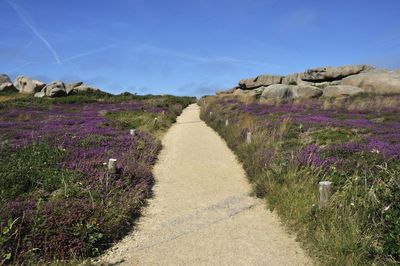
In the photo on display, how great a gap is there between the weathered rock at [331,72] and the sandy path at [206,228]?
43706 mm

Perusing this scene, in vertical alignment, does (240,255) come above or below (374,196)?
below

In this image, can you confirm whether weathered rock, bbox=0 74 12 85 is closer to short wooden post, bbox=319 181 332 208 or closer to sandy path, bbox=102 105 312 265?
sandy path, bbox=102 105 312 265

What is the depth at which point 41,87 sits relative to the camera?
67.4 metres

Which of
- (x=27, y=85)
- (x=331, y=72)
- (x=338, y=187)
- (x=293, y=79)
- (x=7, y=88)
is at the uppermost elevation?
(x=27, y=85)

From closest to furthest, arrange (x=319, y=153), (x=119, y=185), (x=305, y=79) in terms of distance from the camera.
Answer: (x=119, y=185)
(x=319, y=153)
(x=305, y=79)

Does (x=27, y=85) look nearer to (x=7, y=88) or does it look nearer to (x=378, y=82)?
(x=7, y=88)

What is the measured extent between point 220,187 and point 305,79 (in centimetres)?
4863

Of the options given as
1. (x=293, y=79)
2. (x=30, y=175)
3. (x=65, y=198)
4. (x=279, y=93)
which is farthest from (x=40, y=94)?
(x=65, y=198)

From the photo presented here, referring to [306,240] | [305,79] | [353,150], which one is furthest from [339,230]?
[305,79]

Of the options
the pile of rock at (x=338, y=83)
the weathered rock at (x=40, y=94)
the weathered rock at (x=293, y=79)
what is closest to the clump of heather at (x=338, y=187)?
the pile of rock at (x=338, y=83)

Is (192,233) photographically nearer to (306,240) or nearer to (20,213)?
(306,240)

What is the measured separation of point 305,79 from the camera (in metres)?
57.0

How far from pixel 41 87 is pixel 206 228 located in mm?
66105

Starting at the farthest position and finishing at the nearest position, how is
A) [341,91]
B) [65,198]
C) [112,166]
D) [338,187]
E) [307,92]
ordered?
[307,92], [341,91], [112,166], [338,187], [65,198]
